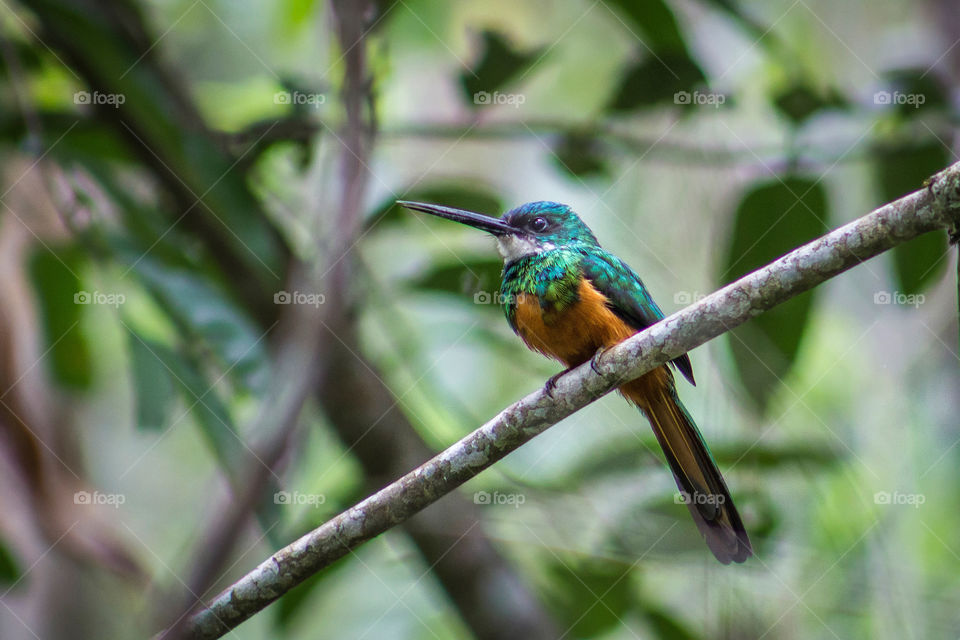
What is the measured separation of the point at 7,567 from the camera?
3264 millimetres

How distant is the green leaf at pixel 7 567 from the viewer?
3.26 m

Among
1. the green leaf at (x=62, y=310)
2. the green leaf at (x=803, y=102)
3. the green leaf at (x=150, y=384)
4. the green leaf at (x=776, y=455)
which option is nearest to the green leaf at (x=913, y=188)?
the green leaf at (x=803, y=102)

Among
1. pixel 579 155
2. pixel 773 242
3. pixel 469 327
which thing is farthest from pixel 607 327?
pixel 579 155

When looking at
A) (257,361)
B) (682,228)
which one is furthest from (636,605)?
(257,361)

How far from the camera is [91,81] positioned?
386 cm

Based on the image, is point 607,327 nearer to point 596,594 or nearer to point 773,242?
point 773,242

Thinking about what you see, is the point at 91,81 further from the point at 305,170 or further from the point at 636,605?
the point at 636,605

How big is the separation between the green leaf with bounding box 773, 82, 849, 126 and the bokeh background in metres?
0.01

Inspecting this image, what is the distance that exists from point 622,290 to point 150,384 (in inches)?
63.1

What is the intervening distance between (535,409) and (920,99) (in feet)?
7.99

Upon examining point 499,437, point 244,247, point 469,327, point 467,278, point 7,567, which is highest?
point 467,278

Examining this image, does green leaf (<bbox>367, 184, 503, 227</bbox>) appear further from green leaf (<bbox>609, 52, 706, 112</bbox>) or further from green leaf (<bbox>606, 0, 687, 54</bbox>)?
green leaf (<bbox>606, 0, 687, 54</bbox>)

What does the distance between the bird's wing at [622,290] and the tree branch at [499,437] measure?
2.41ft

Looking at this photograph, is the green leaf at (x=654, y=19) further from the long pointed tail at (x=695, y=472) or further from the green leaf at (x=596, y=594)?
the green leaf at (x=596, y=594)
